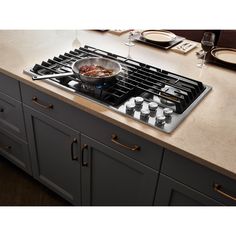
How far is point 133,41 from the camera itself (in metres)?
1.66

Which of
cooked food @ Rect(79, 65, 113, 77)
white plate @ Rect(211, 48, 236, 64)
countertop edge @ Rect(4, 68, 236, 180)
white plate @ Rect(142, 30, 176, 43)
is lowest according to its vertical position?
countertop edge @ Rect(4, 68, 236, 180)

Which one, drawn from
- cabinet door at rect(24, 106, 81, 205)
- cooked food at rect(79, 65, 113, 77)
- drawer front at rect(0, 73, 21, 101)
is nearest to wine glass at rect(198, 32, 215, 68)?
cooked food at rect(79, 65, 113, 77)

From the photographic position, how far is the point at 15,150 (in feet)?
5.61

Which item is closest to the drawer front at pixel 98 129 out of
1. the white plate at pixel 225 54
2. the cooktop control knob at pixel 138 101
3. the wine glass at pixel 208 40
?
the cooktop control knob at pixel 138 101

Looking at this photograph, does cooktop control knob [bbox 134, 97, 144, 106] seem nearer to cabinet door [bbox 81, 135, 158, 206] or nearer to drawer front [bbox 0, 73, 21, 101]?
cabinet door [bbox 81, 135, 158, 206]

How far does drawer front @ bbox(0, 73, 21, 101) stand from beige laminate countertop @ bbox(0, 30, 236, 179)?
0.22 feet

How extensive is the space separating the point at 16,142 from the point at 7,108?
23cm

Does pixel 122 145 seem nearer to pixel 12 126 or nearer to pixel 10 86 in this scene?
pixel 10 86

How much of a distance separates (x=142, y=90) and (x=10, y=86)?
689mm

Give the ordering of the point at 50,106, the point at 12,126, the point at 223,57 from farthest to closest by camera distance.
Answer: the point at 12,126 → the point at 223,57 → the point at 50,106

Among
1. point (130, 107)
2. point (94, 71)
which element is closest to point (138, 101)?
point (130, 107)

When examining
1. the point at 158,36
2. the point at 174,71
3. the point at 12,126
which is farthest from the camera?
the point at 158,36

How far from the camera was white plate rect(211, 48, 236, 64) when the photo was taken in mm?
1473

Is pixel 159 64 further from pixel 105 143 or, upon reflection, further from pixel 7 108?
pixel 7 108
